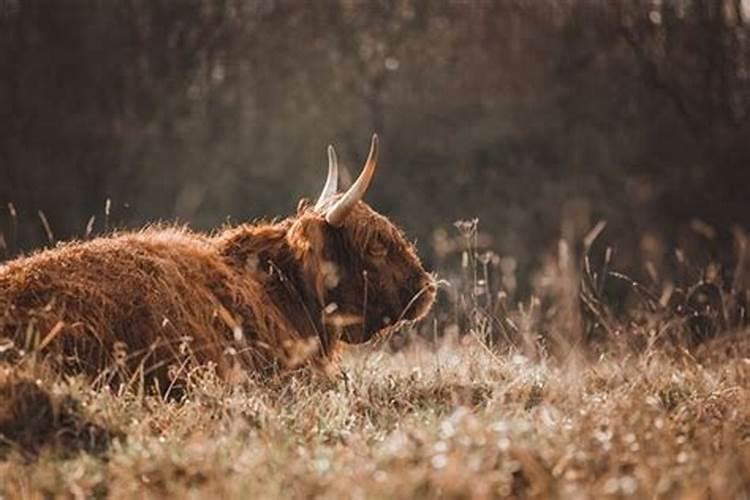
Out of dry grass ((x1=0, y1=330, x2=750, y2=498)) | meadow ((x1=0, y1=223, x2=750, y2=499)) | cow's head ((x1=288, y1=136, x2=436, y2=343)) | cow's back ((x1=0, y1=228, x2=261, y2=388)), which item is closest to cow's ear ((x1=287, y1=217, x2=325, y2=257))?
cow's head ((x1=288, y1=136, x2=436, y2=343))

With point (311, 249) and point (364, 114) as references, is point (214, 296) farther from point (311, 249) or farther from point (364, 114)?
point (364, 114)

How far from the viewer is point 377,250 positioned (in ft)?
22.9

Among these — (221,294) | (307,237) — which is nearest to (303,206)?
(307,237)

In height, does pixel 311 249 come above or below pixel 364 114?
above

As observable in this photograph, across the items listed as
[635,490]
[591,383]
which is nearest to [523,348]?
[591,383]

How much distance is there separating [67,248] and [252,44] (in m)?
13.2

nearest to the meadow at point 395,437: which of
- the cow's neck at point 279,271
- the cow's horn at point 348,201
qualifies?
the cow's neck at point 279,271

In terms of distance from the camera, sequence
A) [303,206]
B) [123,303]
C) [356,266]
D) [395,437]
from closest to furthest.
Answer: [395,437]
[123,303]
[356,266]
[303,206]

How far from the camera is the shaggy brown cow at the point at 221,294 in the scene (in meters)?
5.56

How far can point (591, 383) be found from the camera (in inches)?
238

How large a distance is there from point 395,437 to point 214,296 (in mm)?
1935

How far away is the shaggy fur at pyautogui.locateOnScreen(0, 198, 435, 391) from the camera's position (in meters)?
5.55

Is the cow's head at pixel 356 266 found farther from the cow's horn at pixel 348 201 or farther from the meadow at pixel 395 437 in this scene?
the meadow at pixel 395 437

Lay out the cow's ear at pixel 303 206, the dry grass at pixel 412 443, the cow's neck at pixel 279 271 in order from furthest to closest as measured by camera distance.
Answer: the cow's ear at pixel 303 206, the cow's neck at pixel 279 271, the dry grass at pixel 412 443
